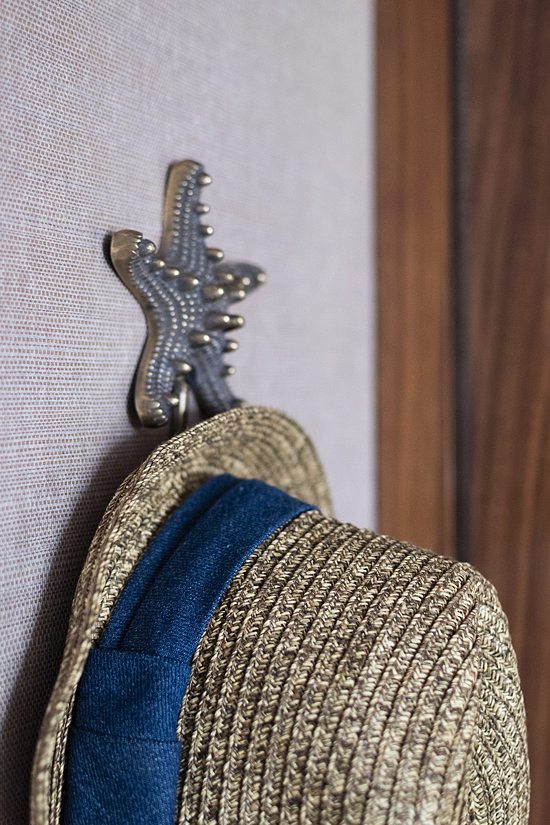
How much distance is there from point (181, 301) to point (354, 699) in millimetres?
337

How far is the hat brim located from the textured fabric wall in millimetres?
53

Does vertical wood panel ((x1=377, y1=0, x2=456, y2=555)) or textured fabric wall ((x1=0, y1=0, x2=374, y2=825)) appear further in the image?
vertical wood panel ((x1=377, y1=0, x2=456, y2=555))

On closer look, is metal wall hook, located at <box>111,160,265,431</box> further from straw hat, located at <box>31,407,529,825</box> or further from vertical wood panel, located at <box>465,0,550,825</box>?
vertical wood panel, located at <box>465,0,550,825</box>

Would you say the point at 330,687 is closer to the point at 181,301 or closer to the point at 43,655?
the point at 43,655

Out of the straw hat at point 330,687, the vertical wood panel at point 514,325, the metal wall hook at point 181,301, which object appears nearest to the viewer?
the straw hat at point 330,687

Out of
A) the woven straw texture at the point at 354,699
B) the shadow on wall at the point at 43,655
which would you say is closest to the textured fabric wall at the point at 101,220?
the shadow on wall at the point at 43,655

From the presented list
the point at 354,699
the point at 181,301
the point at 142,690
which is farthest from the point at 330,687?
the point at 181,301

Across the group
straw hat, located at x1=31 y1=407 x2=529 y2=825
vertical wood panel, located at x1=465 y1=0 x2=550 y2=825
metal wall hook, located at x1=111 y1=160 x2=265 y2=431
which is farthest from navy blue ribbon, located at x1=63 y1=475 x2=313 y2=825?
vertical wood panel, located at x1=465 y1=0 x2=550 y2=825

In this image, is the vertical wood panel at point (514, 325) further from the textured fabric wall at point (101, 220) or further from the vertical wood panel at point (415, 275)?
the textured fabric wall at point (101, 220)

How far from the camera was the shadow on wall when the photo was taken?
1.85ft

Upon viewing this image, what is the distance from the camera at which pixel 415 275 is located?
42.6 inches

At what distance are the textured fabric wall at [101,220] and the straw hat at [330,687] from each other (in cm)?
6

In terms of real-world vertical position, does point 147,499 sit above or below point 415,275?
below

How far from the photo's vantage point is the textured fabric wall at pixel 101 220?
557 millimetres
